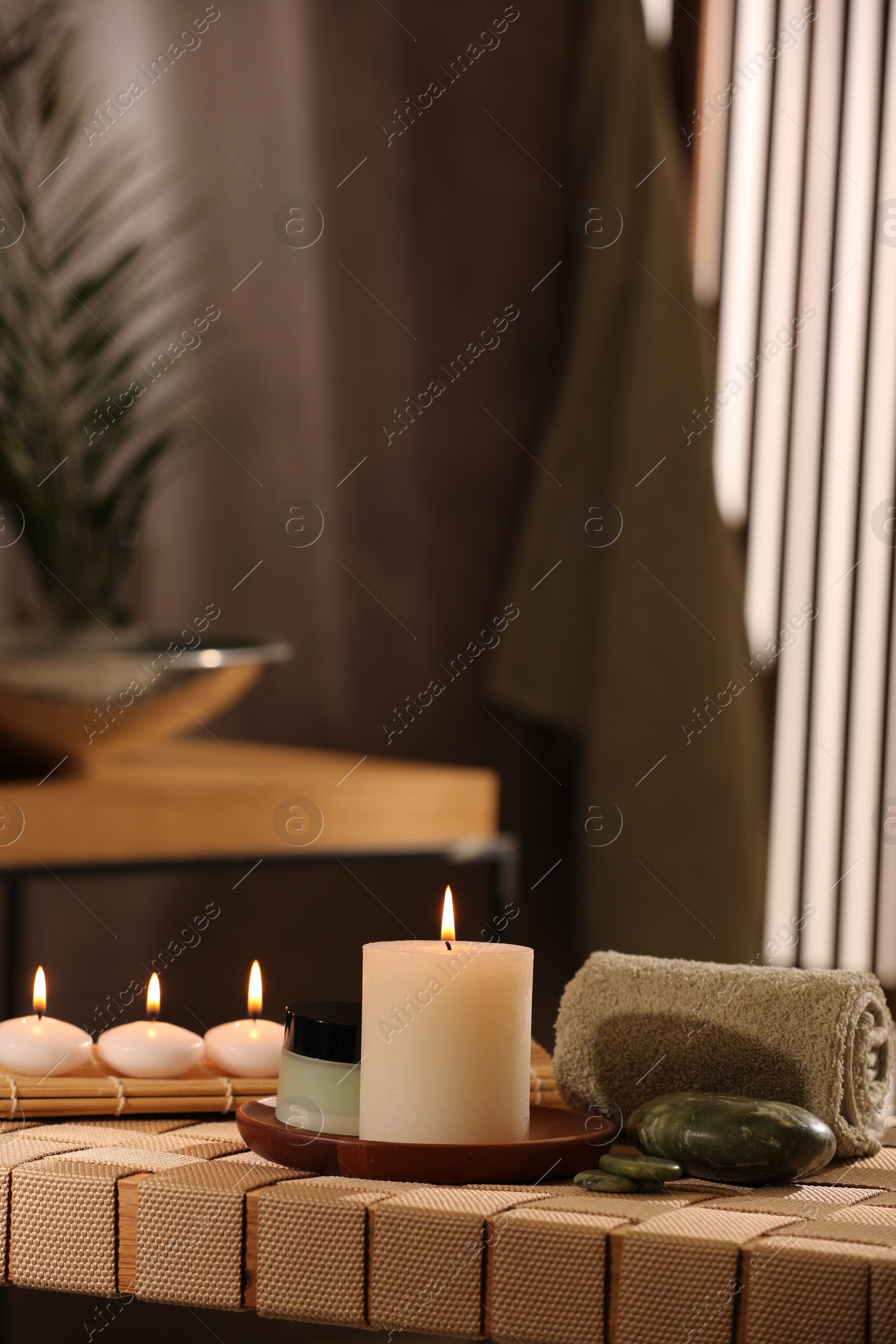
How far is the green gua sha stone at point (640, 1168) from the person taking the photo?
1.53 ft

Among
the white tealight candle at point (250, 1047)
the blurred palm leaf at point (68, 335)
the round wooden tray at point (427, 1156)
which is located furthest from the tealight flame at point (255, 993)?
the blurred palm leaf at point (68, 335)

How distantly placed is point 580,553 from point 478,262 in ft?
1.27

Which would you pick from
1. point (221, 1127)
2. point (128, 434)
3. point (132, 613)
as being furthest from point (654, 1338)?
point (128, 434)

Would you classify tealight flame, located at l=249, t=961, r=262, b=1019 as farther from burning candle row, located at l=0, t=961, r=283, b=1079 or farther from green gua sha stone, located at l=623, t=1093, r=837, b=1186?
green gua sha stone, located at l=623, t=1093, r=837, b=1186

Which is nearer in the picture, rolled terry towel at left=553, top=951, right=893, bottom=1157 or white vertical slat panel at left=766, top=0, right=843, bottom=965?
rolled terry towel at left=553, top=951, right=893, bottom=1157

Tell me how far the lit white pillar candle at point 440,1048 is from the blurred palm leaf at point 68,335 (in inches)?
31.1

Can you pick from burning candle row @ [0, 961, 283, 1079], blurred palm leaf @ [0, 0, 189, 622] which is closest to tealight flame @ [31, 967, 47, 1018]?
burning candle row @ [0, 961, 283, 1079]

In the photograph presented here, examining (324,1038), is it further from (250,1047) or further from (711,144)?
(711,144)

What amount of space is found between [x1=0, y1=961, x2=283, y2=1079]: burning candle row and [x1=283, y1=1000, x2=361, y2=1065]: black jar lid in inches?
3.3

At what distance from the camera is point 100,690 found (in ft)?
3.62

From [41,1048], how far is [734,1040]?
273 millimetres

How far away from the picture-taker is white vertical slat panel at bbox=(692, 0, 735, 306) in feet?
6.07

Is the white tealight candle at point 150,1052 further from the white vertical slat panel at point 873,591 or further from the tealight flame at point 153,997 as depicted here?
the white vertical slat panel at point 873,591

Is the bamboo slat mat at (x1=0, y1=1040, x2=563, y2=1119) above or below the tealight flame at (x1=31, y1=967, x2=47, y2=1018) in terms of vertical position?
below
